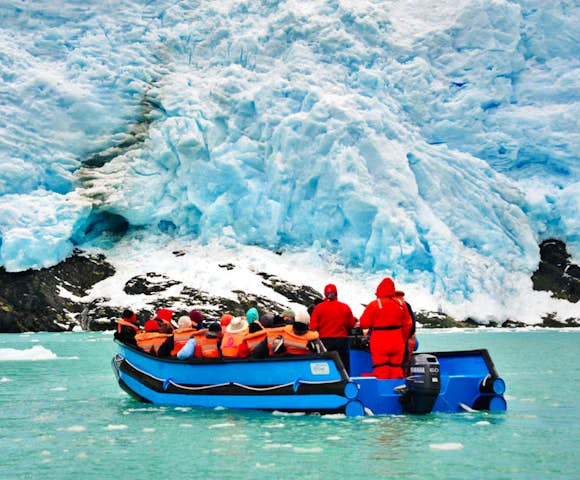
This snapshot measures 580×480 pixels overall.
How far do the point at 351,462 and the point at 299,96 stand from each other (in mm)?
39803

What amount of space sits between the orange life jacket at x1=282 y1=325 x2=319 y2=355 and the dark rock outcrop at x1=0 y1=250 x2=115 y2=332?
114 ft

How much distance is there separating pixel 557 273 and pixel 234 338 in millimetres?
38621

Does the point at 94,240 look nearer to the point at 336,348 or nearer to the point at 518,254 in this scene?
the point at 518,254

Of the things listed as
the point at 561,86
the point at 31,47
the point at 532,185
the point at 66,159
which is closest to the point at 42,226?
the point at 66,159

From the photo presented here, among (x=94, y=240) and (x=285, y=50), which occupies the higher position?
(x=285, y=50)

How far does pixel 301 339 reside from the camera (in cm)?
1141

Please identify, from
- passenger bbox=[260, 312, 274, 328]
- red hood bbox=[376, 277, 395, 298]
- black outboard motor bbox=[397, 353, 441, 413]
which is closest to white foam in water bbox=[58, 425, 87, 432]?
passenger bbox=[260, 312, 274, 328]

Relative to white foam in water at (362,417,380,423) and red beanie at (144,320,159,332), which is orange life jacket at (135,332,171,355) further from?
white foam in water at (362,417,380,423)

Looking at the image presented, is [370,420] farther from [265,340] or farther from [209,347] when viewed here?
[209,347]

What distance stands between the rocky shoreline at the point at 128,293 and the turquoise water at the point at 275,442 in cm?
2762

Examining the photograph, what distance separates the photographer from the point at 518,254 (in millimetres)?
45031

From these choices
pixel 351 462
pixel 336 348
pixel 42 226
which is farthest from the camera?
pixel 42 226

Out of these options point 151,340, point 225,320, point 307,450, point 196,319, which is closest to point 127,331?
point 151,340

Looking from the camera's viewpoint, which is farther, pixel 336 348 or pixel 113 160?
pixel 113 160
